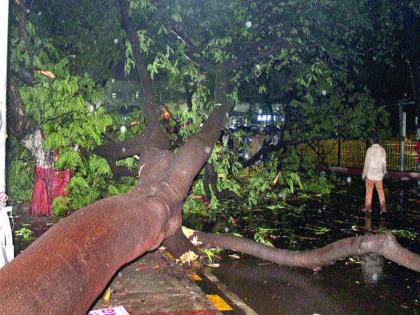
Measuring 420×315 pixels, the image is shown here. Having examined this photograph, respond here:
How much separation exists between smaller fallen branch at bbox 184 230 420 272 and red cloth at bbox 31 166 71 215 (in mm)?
3366

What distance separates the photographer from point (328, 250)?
18.8 feet

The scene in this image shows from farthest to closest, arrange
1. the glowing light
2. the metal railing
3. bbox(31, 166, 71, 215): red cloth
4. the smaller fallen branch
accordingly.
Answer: the metal railing → the glowing light → bbox(31, 166, 71, 215): red cloth → the smaller fallen branch

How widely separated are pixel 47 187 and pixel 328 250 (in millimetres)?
5377

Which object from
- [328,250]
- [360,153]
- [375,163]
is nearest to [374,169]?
[375,163]

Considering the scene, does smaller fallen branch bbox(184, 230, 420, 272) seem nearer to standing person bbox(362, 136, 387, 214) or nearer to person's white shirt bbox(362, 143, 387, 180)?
standing person bbox(362, 136, 387, 214)

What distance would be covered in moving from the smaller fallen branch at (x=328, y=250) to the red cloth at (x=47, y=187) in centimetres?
337

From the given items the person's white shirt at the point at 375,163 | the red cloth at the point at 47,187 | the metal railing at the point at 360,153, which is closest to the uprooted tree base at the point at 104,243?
the red cloth at the point at 47,187

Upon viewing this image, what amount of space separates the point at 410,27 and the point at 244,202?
30.9 ft

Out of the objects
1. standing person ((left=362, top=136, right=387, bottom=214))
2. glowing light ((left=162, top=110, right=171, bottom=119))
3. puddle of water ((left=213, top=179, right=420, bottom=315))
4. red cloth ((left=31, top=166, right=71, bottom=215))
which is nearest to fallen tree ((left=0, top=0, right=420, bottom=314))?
puddle of water ((left=213, top=179, right=420, bottom=315))

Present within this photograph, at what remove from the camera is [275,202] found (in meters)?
13.1

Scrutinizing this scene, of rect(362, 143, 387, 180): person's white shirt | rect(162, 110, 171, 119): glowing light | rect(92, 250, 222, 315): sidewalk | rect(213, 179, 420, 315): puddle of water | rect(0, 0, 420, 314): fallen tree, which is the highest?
rect(162, 110, 171, 119): glowing light

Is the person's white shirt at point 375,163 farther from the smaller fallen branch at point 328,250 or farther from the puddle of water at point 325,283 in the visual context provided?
the smaller fallen branch at point 328,250

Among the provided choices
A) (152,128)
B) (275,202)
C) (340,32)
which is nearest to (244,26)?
(340,32)

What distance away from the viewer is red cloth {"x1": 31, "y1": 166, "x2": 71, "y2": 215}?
8.70 m
